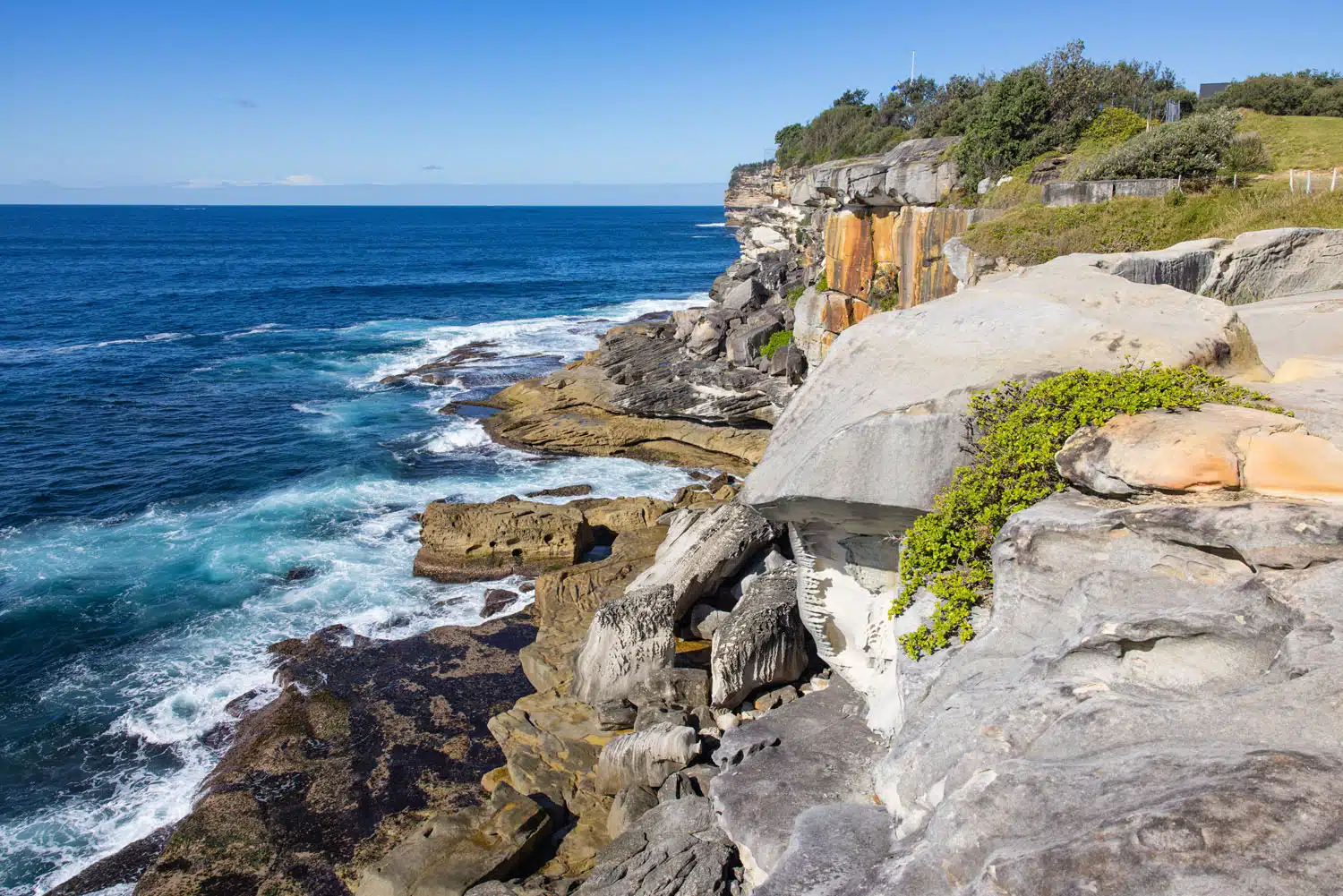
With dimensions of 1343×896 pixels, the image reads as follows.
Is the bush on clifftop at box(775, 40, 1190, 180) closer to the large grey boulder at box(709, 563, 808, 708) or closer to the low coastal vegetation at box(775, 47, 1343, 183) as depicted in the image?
the low coastal vegetation at box(775, 47, 1343, 183)

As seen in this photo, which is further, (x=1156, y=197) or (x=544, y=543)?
(x=544, y=543)

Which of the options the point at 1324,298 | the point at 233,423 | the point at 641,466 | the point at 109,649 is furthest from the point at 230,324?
the point at 1324,298

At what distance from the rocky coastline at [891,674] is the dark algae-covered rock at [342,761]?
0.19 ft

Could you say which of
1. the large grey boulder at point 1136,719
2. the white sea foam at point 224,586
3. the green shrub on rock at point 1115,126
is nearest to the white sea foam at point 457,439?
the white sea foam at point 224,586

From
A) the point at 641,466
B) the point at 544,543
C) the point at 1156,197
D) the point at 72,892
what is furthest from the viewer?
the point at 641,466

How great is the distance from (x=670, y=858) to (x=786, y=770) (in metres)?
1.70

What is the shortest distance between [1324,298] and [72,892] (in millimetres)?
21608

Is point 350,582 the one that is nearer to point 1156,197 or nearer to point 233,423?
point 233,423

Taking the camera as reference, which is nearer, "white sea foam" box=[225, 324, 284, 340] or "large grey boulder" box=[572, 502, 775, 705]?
"large grey boulder" box=[572, 502, 775, 705]

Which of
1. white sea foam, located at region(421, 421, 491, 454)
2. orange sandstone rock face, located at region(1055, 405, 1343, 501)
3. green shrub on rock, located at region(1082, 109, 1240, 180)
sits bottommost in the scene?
white sea foam, located at region(421, 421, 491, 454)

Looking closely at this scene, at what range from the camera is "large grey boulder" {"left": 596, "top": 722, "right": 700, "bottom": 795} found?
12.3 metres

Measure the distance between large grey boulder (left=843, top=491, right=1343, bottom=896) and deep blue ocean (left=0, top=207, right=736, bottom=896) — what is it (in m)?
A: 12.6

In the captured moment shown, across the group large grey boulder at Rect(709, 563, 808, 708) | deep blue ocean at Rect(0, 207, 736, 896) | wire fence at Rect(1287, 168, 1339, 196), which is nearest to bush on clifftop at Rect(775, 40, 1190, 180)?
wire fence at Rect(1287, 168, 1339, 196)

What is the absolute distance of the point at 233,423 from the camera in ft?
113
